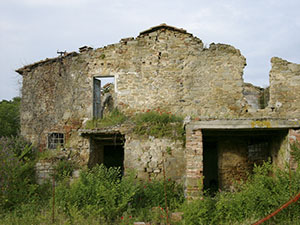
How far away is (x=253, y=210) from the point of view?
18.4 ft

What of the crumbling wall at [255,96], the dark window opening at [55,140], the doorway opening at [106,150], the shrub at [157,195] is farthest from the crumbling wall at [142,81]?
the shrub at [157,195]

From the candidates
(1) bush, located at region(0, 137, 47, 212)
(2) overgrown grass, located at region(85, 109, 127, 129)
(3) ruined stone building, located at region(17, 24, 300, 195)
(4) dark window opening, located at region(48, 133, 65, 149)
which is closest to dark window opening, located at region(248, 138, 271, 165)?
(3) ruined stone building, located at region(17, 24, 300, 195)

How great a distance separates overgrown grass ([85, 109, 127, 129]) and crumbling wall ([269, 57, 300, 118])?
6.00 metres

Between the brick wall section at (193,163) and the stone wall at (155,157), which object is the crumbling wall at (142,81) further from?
the brick wall section at (193,163)

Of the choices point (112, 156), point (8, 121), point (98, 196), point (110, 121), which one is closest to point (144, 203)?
point (98, 196)

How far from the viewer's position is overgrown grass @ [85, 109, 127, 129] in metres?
10.3

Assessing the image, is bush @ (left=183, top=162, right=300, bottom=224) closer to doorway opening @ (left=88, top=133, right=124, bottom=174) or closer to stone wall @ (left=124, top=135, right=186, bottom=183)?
stone wall @ (left=124, top=135, right=186, bottom=183)

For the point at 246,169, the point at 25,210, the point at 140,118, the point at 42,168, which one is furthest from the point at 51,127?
the point at 246,169

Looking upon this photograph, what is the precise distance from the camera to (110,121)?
10633mm

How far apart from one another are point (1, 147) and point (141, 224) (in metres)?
5.40

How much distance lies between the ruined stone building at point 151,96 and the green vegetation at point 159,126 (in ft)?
0.70

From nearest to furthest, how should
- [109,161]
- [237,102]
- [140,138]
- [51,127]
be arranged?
[140,138] < [237,102] < [51,127] < [109,161]

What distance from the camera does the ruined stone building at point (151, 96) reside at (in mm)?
8859

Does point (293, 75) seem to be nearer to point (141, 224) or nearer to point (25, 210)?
point (141, 224)
